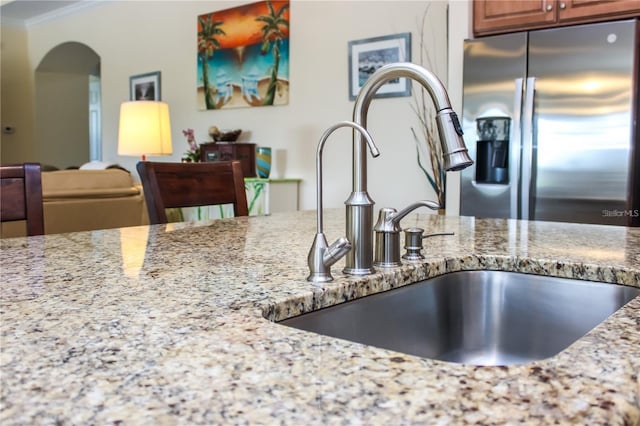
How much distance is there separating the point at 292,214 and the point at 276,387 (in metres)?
1.37

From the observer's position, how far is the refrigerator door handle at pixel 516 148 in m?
2.77

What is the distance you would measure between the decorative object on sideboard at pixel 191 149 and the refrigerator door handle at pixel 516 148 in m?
2.55

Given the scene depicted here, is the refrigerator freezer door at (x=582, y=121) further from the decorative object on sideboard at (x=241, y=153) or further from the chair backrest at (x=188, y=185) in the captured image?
the decorative object on sideboard at (x=241, y=153)

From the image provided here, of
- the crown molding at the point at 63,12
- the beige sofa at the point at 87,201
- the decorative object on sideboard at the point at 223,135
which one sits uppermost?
the crown molding at the point at 63,12

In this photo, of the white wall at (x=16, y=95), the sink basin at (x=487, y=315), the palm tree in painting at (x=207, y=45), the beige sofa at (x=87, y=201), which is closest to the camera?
the sink basin at (x=487, y=315)

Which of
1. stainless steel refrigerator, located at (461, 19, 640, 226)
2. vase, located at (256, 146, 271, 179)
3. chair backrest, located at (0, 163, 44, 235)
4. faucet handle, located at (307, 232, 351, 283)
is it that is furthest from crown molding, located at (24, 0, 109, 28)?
faucet handle, located at (307, 232, 351, 283)

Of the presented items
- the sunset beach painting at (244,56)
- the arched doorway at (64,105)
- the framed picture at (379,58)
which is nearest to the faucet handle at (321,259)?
the framed picture at (379,58)

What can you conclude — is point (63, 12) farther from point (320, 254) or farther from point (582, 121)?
point (320, 254)

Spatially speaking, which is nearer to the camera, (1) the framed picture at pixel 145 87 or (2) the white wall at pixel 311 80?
(2) the white wall at pixel 311 80

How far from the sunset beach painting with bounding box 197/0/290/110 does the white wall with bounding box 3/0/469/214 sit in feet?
0.28

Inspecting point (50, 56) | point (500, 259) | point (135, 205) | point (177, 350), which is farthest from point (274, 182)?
point (50, 56)

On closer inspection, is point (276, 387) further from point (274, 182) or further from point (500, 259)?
point (274, 182)

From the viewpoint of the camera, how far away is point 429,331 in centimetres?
90

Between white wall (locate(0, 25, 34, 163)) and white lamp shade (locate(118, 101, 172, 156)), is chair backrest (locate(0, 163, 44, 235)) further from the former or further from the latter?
white wall (locate(0, 25, 34, 163))
